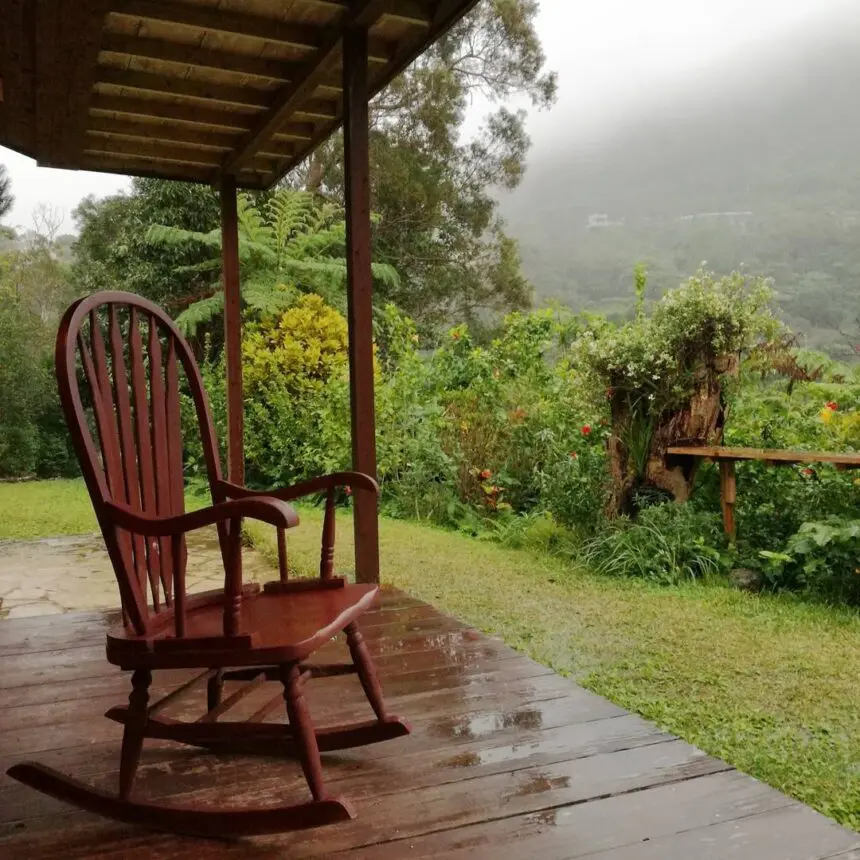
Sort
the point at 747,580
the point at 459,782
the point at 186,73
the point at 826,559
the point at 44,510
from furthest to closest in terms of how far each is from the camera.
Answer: the point at 44,510 < the point at 747,580 < the point at 826,559 < the point at 186,73 < the point at 459,782

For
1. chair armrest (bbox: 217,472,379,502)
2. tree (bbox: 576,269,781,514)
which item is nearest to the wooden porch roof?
chair armrest (bbox: 217,472,379,502)

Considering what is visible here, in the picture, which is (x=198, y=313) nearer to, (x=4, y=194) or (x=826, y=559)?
(x=4, y=194)

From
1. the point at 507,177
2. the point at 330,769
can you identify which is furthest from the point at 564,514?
the point at 507,177

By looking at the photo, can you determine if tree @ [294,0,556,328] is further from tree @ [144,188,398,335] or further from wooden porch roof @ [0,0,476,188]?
wooden porch roof @ [0,0,476,188]

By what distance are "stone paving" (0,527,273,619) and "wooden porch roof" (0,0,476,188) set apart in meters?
2.05

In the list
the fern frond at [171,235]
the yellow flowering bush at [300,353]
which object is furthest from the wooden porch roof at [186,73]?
the fern frond at [171,235]

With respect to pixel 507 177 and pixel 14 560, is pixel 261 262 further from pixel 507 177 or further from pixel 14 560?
pixel 507 177

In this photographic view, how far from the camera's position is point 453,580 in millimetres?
4316

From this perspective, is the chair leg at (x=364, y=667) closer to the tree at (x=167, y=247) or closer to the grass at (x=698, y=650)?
the grass at (x=698, y=650)

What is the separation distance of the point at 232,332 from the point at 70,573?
1562mm

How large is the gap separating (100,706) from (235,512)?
1.07 m

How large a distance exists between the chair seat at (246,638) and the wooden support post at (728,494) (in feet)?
9.52

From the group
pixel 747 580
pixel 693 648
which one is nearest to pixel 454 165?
pixel 747 580

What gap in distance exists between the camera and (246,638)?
142 centimetres
